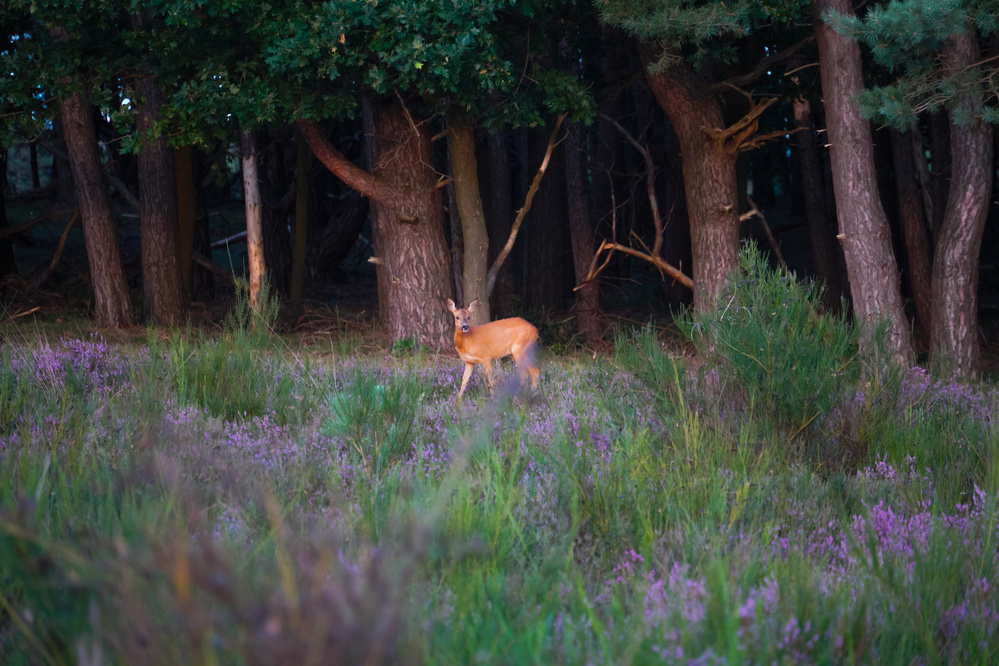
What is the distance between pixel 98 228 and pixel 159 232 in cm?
89

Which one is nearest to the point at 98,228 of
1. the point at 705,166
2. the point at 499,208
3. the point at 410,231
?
the point at 410,231

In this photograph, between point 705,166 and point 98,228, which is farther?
point 98,228

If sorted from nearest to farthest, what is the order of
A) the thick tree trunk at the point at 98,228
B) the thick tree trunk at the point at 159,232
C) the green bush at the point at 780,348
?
the green bush at the point at 780,348, the thick tree trunk at the point at 98,228, the thick tree trunk at the point at 159,232

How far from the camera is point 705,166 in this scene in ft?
37.6

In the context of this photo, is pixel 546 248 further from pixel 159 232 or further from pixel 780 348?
pixel 780 348

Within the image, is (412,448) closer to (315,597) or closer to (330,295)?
(315,597)

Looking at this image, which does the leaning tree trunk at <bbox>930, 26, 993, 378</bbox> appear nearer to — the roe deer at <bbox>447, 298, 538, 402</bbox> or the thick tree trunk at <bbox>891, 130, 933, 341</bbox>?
the thick tree trunk at <bbox>891, 130, 933, 341</bbox>

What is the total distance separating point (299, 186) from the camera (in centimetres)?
1669

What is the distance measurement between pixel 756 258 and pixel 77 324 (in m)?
11.0

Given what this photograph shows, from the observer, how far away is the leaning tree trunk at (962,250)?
36.4 ft

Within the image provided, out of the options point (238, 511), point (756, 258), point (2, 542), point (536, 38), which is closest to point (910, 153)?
point (536, 38)

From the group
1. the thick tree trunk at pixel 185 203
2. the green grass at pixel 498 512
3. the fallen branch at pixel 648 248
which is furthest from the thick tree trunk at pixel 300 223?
the green grass at pixel 498 512

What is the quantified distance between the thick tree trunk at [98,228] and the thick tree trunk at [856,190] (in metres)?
10.5

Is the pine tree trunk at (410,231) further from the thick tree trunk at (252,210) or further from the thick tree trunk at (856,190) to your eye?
the thick tree trunk at (856,190)
